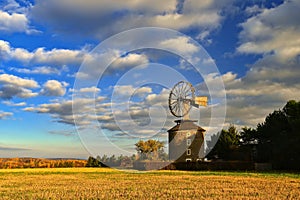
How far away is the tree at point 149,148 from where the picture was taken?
8265 cm

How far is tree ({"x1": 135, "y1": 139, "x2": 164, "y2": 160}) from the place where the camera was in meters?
82.7

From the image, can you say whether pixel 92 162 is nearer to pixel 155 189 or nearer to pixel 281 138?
pixel 281 138

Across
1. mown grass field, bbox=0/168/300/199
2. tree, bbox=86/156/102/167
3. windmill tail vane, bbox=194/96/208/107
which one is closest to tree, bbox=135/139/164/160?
tree, bbox=86/156/102/167

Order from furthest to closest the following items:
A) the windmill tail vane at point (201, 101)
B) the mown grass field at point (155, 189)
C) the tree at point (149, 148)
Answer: the tree at point (149, 148), the windmill tail vane at point (201, 101), the mown grass field at point (155, 189)

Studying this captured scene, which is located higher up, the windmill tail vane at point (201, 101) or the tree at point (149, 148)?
the windmill tail vane at point (201, 101)

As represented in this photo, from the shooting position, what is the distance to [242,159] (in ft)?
206

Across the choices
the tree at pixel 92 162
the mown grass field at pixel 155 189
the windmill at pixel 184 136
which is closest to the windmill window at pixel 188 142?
the windmill at pixel 184 136

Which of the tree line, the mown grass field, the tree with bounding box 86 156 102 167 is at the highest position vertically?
the tree line

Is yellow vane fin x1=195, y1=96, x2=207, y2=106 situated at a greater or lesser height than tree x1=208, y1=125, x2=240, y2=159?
greater

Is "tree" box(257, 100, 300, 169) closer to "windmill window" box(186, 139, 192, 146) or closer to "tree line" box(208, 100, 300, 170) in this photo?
"tree line" box(208, 100, 300, 170)

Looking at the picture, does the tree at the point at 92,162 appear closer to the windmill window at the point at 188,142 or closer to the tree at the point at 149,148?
the tree at the point at 149,148

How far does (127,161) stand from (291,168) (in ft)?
122

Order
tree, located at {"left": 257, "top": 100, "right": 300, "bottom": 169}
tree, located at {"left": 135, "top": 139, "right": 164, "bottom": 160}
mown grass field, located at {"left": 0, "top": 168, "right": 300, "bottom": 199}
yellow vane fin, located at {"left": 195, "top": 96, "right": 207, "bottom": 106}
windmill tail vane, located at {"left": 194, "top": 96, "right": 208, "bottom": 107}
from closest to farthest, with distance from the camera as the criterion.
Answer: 1. mown grass field, located at {"left": 0, "top": 168, "right": 300, "bottom": 199}
2. tree, located at {"left": 257, "top": 100, "right": 300, "bottom": 169}
3. windmill tail vane, located at {"left": 194, "top": 96, "right": 208, "bottom": 107}
4. yellow vane fin, located at {"left": 195, "top": 96, "right": 207, "bottom": 106}
5. tree, located at {"left": 135, "top": 139, "right": 164, "bottom": 160}

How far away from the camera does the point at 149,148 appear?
87000 millimetres
